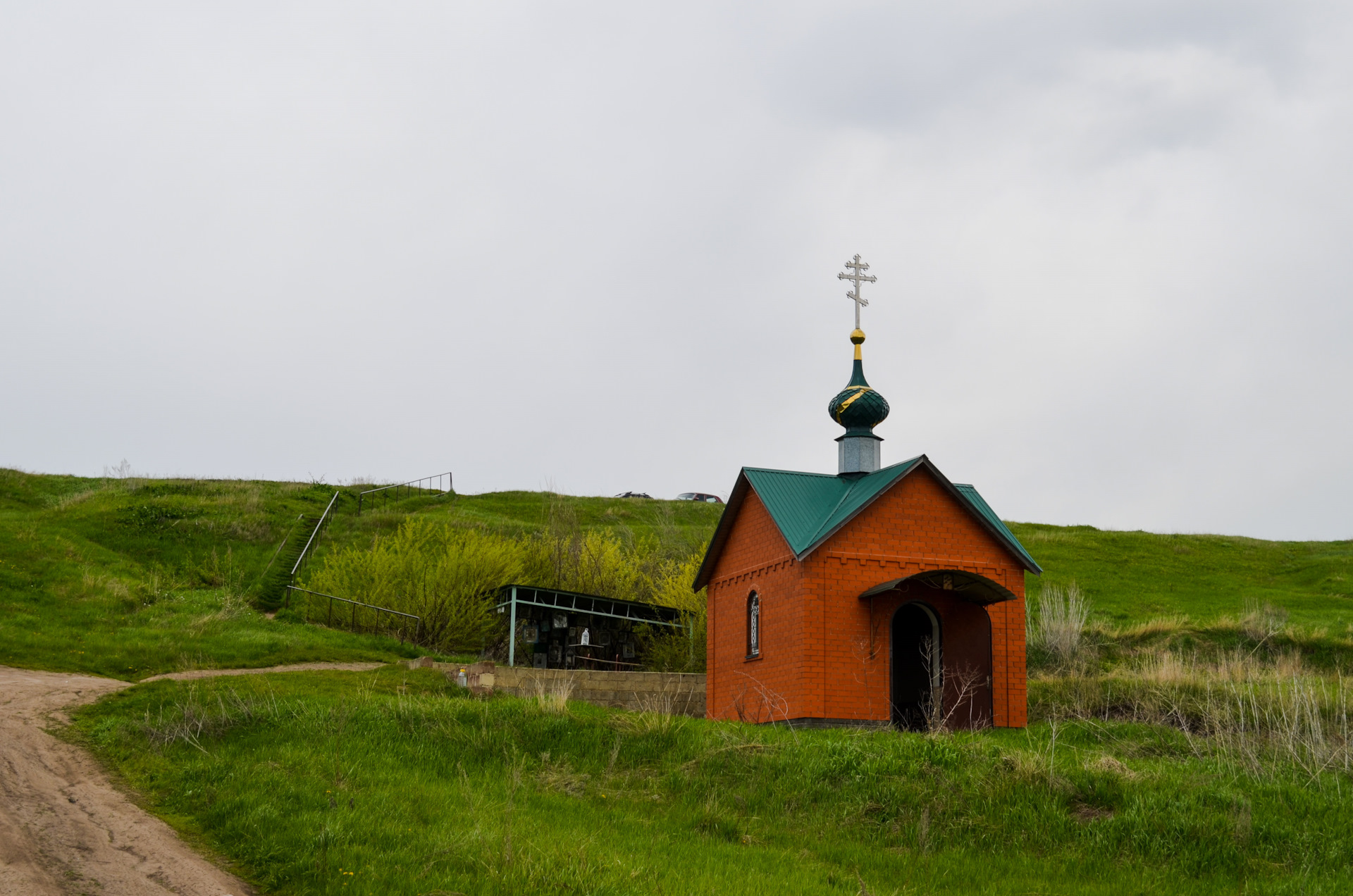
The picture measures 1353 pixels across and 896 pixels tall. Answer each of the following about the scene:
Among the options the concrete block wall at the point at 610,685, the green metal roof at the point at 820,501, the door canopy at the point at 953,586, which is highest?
the green metal roof at the point at 820,501

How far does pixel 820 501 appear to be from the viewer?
20.6 metres

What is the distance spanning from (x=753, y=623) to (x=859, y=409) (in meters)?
4.78

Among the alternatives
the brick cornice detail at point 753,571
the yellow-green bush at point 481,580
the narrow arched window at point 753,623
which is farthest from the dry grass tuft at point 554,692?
the yellow-green bush at point 481,580

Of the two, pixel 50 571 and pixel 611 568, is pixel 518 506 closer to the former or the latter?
pixel 611 568

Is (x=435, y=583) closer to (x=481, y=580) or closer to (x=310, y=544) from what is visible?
(x=481, y=580)

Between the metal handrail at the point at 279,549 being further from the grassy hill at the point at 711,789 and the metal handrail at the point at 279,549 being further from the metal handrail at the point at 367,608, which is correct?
Result: the grassy hill at the point at 711,789

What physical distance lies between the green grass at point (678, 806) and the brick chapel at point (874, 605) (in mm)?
3263

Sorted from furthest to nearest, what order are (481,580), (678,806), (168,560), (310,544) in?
(310,544), (168,560), (481,580), (678,806)

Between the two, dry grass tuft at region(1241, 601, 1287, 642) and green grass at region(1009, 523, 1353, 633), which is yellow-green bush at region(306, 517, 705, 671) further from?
dry grass tuft at region(1241, 601, 1287, 642)

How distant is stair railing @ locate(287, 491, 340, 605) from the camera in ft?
116

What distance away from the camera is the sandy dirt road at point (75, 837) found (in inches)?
329

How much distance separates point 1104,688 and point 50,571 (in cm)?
2569

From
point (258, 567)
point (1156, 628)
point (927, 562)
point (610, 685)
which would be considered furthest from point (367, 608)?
point (1156, 628)

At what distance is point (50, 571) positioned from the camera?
28.5m
